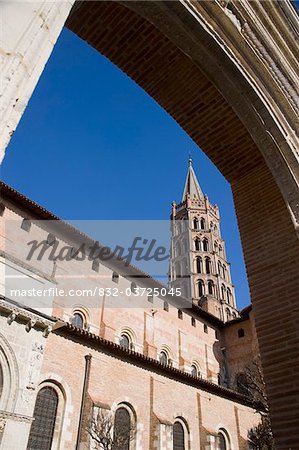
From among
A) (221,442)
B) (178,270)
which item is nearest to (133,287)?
(221,442)

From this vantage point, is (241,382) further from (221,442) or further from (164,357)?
(221,442)

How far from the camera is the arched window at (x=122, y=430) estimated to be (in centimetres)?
1330

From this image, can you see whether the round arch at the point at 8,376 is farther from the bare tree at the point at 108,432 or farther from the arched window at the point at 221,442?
the arched window at the point at 221,442

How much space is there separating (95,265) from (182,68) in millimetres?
17094

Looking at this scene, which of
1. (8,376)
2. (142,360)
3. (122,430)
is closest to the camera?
(8,376)

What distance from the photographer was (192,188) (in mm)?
57344

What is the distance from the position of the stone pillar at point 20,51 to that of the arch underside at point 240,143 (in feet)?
5.41

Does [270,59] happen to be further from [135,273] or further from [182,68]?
[135,273]

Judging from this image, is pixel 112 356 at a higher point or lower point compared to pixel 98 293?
lower

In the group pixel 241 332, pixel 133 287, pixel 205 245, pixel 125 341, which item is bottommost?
pixel 125 341

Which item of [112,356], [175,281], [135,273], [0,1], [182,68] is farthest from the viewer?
[175,281]

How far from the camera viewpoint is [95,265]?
19844 mm

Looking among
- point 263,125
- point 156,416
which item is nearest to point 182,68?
point 263,125

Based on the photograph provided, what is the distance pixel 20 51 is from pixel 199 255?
4736 centimetres
